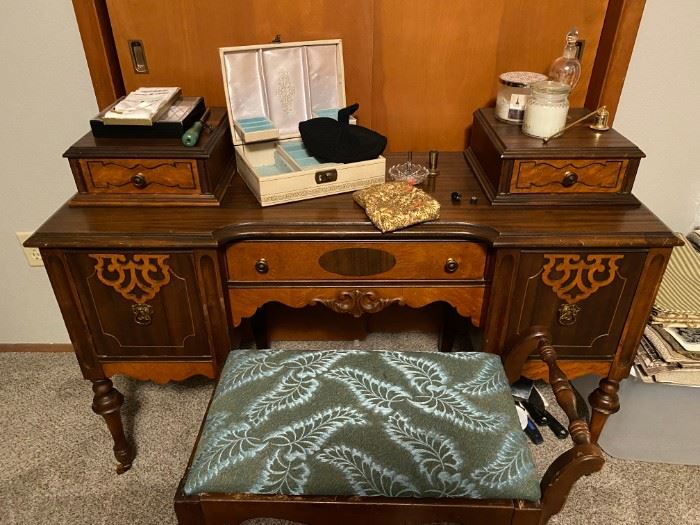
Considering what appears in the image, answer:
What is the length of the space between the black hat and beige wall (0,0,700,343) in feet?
2.21

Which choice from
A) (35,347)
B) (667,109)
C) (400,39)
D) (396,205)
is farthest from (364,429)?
(35,347)

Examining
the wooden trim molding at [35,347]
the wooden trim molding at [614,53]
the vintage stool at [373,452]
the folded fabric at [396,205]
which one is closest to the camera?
the vintage stool at [373,452]

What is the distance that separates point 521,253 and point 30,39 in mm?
1371

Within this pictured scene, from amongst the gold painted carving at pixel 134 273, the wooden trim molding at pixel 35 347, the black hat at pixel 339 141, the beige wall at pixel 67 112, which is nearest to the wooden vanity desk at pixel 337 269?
the gold painted carving at pixel 134 273

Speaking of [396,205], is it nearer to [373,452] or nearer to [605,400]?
[373,452]

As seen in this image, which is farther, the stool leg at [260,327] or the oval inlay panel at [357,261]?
the stool leg at [260,327]

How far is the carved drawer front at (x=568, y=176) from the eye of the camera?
47.8 inches

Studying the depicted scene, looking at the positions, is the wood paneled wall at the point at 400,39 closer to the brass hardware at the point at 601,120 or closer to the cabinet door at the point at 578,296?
the brass hardware at the point at 601,120

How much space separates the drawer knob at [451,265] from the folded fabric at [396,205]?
0.35 feet

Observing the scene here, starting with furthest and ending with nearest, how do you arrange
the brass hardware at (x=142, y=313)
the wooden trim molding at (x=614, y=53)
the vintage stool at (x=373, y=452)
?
the wooden trim molding at (x=614, y=53) < the brass hardware at (x=142, y=313) < the vintage stool at (x=373, y=452)

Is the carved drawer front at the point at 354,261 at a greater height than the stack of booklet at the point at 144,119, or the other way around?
the stack of booklet at the point at 144,119

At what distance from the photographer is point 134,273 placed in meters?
1.19

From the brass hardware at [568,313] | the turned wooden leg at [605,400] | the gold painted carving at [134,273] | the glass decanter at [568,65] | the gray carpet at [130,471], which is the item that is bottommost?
the gray carpet at [130,471]

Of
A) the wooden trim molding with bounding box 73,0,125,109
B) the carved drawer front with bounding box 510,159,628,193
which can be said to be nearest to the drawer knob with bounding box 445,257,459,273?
the carved drawer front with bounding box 510,159,628,193
